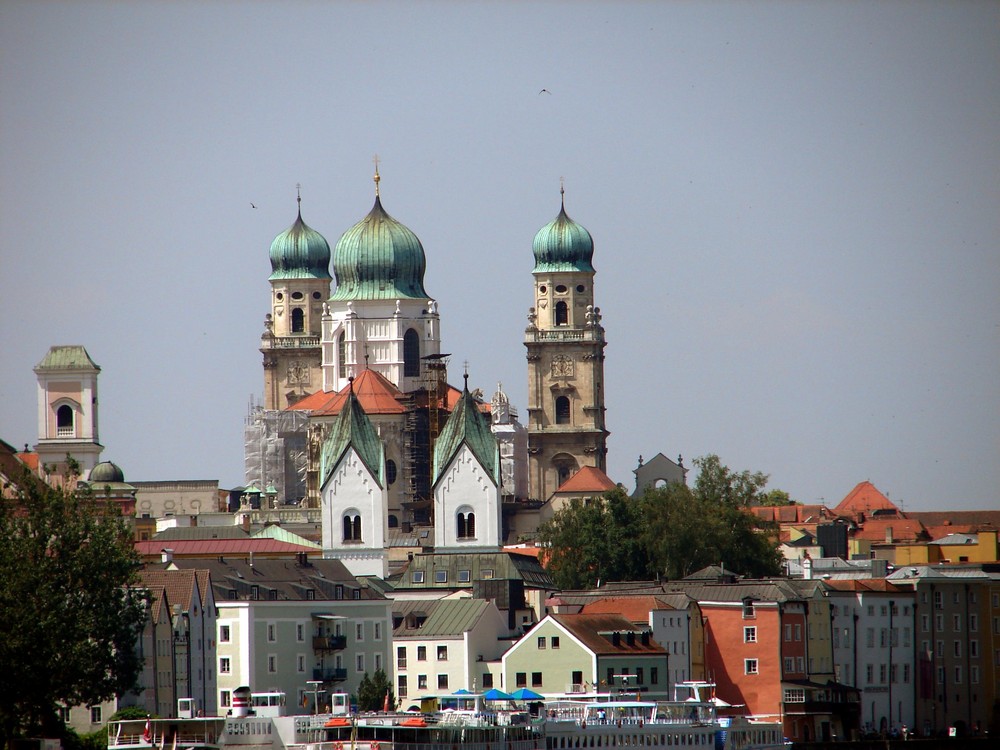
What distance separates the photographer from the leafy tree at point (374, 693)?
99938 millimetres

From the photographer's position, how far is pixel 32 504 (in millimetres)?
85250

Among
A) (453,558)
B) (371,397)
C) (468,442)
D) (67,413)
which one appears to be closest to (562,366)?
(371,397)

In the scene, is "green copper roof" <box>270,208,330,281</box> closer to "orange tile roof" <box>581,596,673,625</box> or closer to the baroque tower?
the baroque tower

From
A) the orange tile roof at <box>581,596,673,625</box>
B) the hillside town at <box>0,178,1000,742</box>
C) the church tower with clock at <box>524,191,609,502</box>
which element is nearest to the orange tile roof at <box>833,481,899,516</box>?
the hillside town at <box>0,178,1000,742</box>

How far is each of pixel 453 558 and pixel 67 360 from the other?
3841cm

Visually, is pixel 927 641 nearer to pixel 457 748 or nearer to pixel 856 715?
pixel 856 715

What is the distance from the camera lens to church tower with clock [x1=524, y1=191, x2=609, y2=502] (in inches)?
6560

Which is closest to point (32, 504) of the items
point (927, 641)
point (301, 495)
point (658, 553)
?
point (927, 641)

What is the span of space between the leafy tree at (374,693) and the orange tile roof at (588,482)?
5532 centimetres

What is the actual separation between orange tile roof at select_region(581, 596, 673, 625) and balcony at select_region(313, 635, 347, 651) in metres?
9.76

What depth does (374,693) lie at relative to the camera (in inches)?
3947

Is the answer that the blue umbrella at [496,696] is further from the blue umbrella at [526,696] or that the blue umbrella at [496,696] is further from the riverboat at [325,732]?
the riverboat at [325,732]

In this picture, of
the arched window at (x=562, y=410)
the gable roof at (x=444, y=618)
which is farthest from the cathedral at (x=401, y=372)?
the gable roof at (x=444, y=618)

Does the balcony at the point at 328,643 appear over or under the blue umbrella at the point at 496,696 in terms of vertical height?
over
